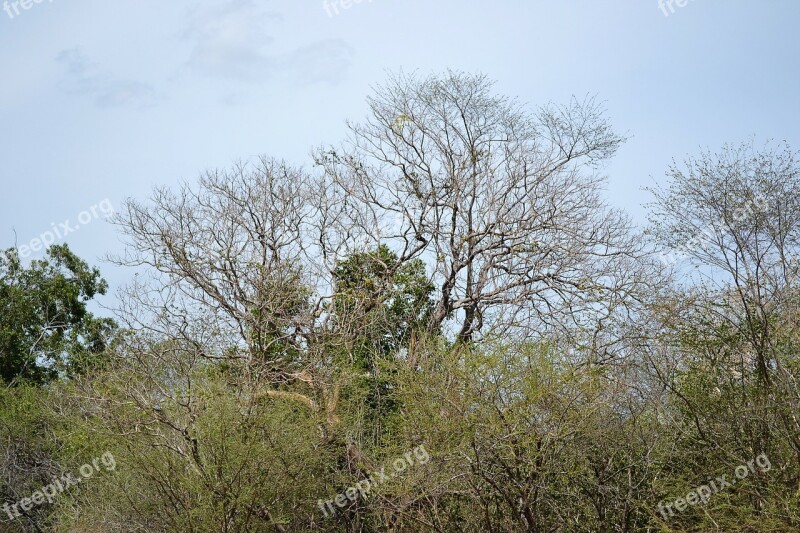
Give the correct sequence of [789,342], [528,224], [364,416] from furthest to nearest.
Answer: [528,224]
[364,416]
[789,342]

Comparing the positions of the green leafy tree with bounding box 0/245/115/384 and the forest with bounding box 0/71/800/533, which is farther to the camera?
the green leafy tree with bounding box 0/245/115/384

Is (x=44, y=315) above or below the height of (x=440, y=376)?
above

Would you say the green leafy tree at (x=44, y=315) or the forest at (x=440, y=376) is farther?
the green leafy tree at (x=44, y=315)

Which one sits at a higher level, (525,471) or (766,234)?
(766,234)

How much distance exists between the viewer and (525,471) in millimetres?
11492

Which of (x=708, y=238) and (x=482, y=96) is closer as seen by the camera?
(x=708, y=238)

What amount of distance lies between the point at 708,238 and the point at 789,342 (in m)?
1.68

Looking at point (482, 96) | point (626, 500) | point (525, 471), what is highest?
point (482, 96)

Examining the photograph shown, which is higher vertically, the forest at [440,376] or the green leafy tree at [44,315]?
the green leafy tree at [44,315]

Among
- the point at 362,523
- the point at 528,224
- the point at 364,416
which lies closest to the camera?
the point at 362,523

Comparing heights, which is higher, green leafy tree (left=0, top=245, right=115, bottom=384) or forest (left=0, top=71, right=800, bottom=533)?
green leafy tree (left=0, top=245, right=115, bottom=384)

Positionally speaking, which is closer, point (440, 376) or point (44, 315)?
point (440, 376)

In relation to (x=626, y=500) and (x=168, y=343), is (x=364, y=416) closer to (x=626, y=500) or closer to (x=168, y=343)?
(x=168, y=343)

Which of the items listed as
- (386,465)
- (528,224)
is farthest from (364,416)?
(528,224)
